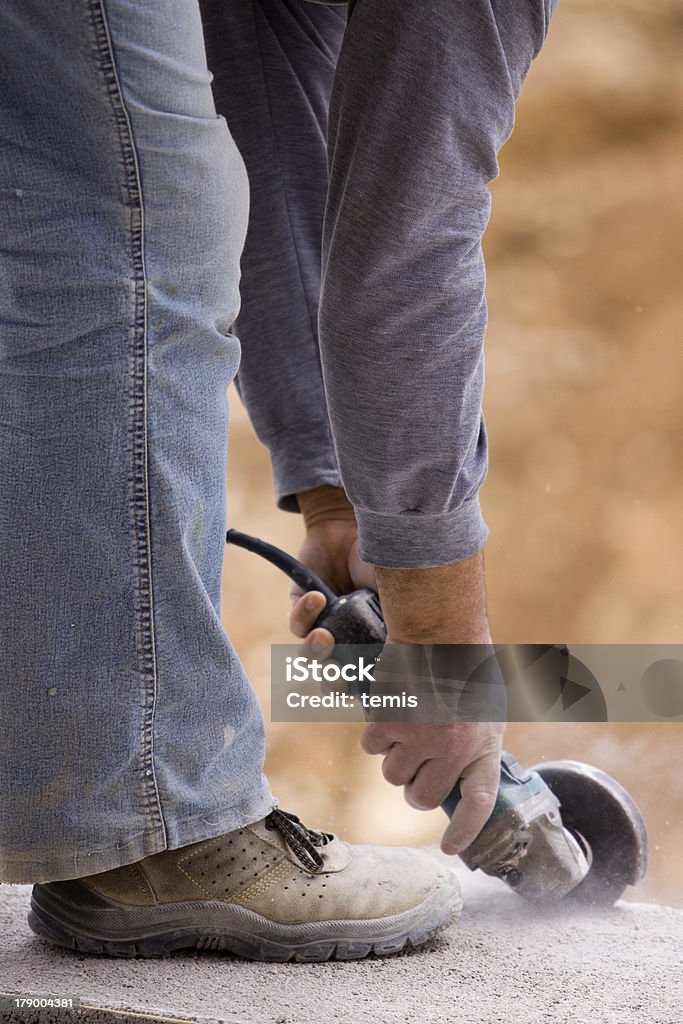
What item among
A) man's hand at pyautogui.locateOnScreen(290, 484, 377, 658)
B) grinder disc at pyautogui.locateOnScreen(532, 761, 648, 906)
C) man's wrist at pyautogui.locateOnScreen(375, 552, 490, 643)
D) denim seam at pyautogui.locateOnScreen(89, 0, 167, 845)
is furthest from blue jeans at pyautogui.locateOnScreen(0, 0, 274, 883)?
grinder disc at pyautogui.locateOnScreen(532, 761, 648, 906)

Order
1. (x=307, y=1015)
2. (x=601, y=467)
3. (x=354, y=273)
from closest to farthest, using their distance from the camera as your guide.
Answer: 1. (x=307, y=1015)
2. (x=354, y=273)
3. (x=601, y=467)

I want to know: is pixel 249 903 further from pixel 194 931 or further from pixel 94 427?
pixel 94 427

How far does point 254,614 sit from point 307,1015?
7.96 feet

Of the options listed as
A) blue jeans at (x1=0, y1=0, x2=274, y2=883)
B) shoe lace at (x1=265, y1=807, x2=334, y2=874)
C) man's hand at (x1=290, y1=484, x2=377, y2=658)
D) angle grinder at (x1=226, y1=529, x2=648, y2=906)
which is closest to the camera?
blue jeans at (x1=0, y1=0, x2=274, y2=883)

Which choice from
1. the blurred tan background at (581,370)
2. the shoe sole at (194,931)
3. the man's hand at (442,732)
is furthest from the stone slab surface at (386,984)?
the blurred tan background at (581,370)

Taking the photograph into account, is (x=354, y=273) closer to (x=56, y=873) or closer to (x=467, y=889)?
(x=56, y=873)

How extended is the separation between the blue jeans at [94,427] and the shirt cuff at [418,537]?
0.22m

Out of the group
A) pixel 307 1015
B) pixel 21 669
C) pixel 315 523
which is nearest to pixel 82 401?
pixel 21 669

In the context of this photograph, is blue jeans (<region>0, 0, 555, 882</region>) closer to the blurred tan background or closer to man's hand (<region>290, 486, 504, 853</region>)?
man's hand (<region>290, 486, 504, 853</region>)

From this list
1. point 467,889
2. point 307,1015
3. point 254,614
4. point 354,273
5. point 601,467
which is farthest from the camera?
point 601,467

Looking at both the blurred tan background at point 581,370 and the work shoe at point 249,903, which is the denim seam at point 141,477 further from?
the blurred tan background at point 581,370

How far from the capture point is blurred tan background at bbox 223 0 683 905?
10.3ft

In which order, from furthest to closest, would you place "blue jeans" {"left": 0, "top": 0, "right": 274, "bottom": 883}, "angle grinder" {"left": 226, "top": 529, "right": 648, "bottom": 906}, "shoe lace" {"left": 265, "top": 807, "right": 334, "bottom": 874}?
1. "angle grinder" {"left": 226, "top": 529, "right": 648, "bottom": 906}
2. "shoe lace" {"left": 265, "top": 807, "right": 334, "bottom": 874}
3. "blue jeans" {"left": 0, "top": 0, "right": 274, "bottom": 883}

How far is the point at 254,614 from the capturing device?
3.05 m
